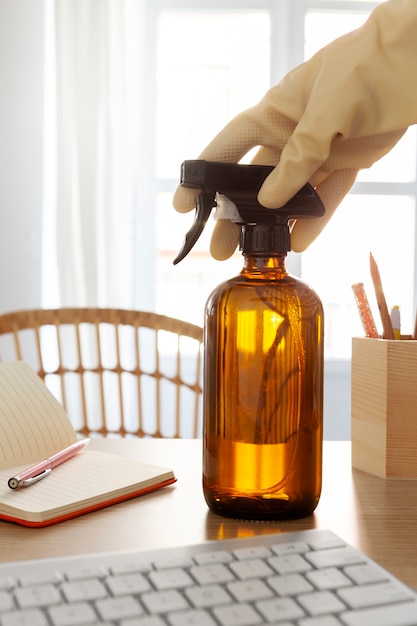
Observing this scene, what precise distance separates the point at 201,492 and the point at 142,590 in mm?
262

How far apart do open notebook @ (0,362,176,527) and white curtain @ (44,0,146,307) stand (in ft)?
4.88

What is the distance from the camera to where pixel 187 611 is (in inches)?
13.8

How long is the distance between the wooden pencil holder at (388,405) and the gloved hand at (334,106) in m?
0.13

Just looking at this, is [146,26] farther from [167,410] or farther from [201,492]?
[201,492]

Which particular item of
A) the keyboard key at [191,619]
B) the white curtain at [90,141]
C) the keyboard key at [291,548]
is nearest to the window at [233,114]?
the white curtain at [90,141]

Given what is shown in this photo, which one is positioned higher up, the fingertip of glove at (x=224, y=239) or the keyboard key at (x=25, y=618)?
the fingertip of glove at (x=224, y=239)

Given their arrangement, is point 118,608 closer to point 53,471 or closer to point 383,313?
point 53,471

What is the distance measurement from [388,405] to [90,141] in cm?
174

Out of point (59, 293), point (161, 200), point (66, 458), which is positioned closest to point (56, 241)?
point (59, 293)

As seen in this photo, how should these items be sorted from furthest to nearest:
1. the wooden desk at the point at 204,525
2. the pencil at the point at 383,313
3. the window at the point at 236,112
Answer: the window at the point at 236,112 → the pencil at the point at 383,313 → the wooden desk at the point at 204,525

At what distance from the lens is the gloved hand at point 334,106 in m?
0.56

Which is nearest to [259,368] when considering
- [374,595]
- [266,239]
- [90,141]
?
[266,239]

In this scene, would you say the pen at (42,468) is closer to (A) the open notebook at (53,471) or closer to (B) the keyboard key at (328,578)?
(A) the open notebook at (53,471)

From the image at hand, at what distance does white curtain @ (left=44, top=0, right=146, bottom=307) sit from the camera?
7.26 feet
